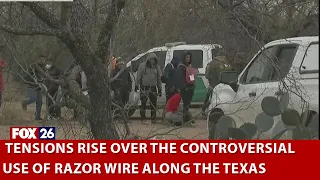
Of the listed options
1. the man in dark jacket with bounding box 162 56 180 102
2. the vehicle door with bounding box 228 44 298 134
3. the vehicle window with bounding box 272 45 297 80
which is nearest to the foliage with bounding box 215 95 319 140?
the vehicle door with bounding box 228 44 298 134

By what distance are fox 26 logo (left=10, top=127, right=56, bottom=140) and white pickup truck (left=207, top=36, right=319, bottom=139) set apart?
1.19 metres

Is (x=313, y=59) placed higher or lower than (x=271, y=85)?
higher

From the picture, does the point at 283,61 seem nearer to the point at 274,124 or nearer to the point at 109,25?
the point at 109,25

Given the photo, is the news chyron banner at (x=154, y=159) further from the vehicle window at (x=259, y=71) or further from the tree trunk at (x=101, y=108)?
the vehicle window at (x=259, y=71)

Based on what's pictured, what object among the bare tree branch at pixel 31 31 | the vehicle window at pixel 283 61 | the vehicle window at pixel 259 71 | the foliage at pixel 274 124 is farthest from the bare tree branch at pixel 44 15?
the vehicle window at pixel 259 71

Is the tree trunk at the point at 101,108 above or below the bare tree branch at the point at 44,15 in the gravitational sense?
below

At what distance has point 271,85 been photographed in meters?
7.09

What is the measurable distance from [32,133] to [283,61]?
302 cm

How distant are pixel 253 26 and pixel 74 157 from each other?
11.2 feet

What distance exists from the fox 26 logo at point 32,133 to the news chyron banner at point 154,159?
1.94 ft

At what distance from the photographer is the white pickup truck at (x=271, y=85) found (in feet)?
14.2

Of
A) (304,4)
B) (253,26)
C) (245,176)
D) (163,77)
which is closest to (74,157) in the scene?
(245,176)

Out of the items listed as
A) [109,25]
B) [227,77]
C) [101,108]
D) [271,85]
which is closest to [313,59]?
[109,25]

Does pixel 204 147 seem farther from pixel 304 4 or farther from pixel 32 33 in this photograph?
pixel 304 4
